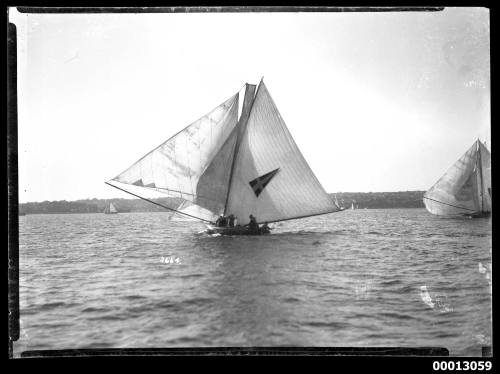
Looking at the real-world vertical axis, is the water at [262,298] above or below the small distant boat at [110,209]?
below

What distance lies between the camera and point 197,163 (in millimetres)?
14711

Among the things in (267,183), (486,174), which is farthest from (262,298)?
(267,183)

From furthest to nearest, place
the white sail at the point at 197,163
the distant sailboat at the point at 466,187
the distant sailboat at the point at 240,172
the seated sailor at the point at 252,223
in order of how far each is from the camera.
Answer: the seated sailor at the point at 252,223 < the distant sailboat at the point at 240,172 < the white sail at the point at 197,163 < the distant sailboat at the point at 466,187

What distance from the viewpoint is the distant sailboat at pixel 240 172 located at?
13.8 meters

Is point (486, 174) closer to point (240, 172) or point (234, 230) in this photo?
point (240, 172)

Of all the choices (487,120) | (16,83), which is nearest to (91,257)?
(16,83)

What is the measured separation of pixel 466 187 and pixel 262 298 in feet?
21.2

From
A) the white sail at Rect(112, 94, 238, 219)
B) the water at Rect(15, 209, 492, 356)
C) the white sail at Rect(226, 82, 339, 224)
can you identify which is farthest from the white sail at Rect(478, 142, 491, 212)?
the white sail at Rect(112, 94, 238, 219)

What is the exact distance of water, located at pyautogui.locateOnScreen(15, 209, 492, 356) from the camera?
859 cm

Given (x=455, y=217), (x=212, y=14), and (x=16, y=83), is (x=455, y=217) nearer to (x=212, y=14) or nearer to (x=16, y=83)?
(x=212, y=14)
